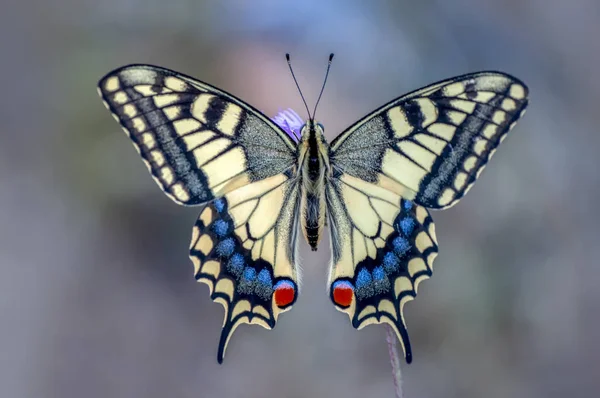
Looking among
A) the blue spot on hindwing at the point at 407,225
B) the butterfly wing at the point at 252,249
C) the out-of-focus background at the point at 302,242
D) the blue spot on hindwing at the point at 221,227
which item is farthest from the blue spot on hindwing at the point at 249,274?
the out-of-focus background at the point at 302,242

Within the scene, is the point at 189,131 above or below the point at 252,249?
above

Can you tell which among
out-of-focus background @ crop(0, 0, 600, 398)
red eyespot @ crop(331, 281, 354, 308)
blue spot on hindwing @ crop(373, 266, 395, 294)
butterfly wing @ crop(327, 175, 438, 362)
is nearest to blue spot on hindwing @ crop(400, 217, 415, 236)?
butterfly wing @ crop(327, 175, 438, 362)

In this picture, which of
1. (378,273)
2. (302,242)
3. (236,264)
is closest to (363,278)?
(378,273)

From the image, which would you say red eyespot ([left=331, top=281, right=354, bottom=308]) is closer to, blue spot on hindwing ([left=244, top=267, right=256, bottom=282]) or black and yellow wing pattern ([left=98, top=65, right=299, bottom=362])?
black and yellow wing pattern ([left=98, top=65, right=299, bottom=362])

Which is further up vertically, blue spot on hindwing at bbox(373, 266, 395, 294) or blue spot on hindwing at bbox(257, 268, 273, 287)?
blue spot on hindwing at bbox(257, 268, 273, 287)

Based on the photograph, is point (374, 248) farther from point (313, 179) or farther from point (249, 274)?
point (249, 274)

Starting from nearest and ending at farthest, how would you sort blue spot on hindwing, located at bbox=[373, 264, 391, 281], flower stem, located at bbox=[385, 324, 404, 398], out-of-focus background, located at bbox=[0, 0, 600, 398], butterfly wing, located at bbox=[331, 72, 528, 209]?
1. flower stem, located at bbox=[385, 324, 404, 398]
2. butterfly wing, located at bbox=[331, 72, 528, 209]
3. blue spot on hindwing, located at bbox=[373, 264, 391, 281]
4. out-of-focus background, located at bbox=[0, 0, 600, 398]

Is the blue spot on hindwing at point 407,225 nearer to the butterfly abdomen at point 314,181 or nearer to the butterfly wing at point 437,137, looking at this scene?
the butterfly wing at point 437,137
